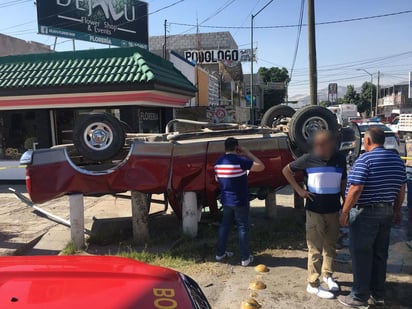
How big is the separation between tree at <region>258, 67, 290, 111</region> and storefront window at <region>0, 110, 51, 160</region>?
57.7 m

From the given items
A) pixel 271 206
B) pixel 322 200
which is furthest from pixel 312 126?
pixel 322 200

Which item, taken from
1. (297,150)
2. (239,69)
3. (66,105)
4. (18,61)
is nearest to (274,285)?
(297,150)

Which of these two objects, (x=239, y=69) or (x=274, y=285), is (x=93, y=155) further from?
(x=239, y=69)

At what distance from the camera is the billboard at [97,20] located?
17891 mm

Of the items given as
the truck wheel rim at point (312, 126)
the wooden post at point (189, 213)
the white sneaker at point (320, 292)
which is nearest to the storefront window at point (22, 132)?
the wooden post at point (189, 213)

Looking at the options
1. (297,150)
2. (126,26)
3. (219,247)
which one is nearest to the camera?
(219,247)

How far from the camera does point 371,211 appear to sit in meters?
4.01

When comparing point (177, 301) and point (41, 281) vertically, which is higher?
point (41, 281)

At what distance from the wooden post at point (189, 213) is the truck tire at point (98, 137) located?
4.40 feet

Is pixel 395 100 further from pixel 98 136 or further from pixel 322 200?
pixel 322 200

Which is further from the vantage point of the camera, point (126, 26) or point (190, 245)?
point (126, 26)

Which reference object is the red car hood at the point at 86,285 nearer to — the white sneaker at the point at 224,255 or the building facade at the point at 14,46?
the white sneaker at the point at 224,255

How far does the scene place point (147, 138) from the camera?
6910 mm

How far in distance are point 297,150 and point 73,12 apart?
51.2 feet
